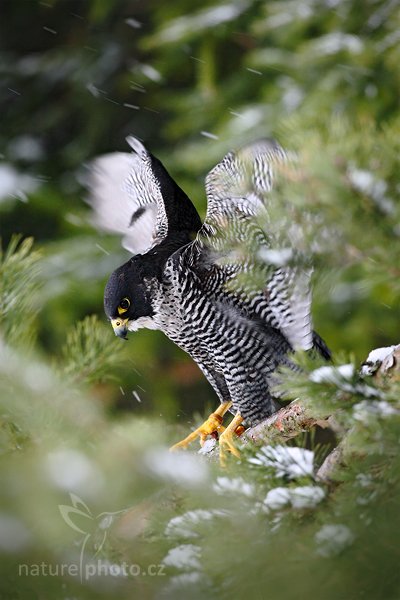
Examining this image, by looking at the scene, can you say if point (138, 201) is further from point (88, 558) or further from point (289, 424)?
point (88, 558)

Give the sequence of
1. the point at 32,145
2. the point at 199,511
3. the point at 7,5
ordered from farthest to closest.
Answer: the point at 7,5, the point at 32,145, the point at 199,511

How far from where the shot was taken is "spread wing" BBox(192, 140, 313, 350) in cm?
92

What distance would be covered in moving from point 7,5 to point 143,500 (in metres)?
4.64

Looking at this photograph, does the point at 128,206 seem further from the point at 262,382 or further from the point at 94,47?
the point at 94,47

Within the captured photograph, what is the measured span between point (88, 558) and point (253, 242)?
17.3 inches

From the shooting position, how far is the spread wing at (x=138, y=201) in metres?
2.22

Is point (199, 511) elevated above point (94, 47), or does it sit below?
above

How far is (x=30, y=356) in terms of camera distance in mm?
1262

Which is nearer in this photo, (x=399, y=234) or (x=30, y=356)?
(x=399, y=234)

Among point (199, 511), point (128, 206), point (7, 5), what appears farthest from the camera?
point (7, 5)

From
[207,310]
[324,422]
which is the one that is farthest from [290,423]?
[207,310]

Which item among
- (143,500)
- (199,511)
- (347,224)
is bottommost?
(143,500)

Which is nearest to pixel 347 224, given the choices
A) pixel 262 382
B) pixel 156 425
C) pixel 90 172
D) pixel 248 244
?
pixel 248 244

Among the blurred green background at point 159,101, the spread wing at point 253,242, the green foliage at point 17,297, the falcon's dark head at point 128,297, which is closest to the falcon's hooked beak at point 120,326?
the falcon's dark head at point 128,297
